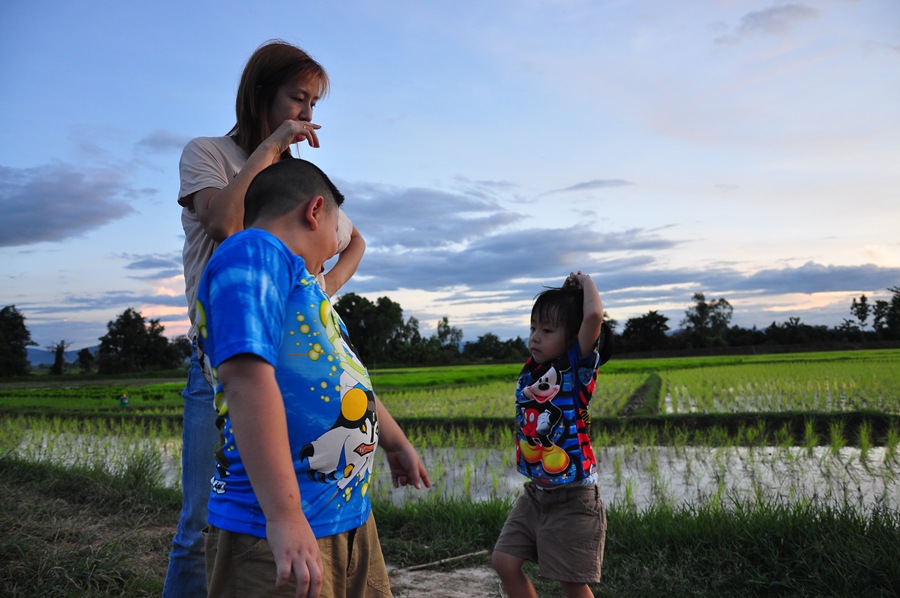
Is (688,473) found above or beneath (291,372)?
beneath

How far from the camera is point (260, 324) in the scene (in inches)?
43.2

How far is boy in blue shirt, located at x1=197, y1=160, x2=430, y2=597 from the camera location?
1.06 metres

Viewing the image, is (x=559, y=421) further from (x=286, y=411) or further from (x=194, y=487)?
(x=286, y=411)

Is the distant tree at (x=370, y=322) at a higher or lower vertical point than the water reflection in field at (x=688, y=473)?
higher

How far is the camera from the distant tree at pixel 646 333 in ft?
122

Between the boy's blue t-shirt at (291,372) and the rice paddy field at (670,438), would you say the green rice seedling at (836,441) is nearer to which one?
the rice paddy field at (670,438)

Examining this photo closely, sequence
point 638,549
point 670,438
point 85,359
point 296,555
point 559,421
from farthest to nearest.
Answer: point 85,359 < point 670,438 < point 638,549 < point 559,421 < point 296,555

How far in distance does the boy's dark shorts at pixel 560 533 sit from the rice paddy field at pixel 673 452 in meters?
0.74

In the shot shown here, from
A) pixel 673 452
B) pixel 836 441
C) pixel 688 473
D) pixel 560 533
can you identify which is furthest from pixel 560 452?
pixel 836 441

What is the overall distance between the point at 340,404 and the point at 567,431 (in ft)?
4.42

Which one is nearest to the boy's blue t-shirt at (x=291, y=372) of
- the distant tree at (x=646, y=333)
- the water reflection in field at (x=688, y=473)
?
the water reflection in field at (x=688, y=473)

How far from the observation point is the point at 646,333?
124ft

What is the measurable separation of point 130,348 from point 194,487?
124 ft

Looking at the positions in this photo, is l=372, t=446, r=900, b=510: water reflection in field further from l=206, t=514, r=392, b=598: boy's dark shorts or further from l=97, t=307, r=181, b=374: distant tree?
l=97, t=307, r=181, b=374: distant tree
